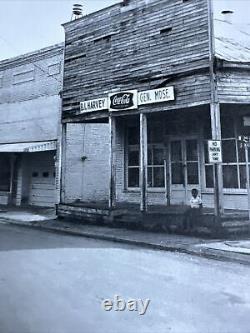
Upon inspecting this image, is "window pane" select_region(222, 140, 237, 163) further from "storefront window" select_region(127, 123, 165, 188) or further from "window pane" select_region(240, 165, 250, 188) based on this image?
"storefront window" select_region(127, 123, 165, 188)

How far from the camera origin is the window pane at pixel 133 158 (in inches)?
531

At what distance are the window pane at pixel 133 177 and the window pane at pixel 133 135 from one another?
3.66 feet

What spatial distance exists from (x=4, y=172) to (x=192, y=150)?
11.3 m

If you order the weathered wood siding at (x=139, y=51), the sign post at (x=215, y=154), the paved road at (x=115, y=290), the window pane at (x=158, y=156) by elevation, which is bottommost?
the paved road at (x=115, y=290)

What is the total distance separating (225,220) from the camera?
8.97 metres

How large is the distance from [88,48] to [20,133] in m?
7.26

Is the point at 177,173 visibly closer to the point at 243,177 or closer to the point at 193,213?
the point at 243,177

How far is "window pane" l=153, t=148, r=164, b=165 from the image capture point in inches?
503

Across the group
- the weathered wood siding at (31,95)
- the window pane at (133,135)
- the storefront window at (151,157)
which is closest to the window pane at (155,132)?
the storefront window at (151,157)

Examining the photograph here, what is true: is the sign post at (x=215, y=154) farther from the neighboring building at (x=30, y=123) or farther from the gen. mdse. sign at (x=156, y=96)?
the neighboring building at (x=30, y=123)

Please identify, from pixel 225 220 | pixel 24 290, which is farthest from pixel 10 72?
pixel 24 290

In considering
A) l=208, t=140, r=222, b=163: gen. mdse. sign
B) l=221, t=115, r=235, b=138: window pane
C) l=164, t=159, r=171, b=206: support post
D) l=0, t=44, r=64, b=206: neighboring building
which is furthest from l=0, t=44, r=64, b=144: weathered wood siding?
l=208, t=140, r=222, b=163: gen. mdse. sign

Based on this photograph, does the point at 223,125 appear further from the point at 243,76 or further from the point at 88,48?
the point at 88,48

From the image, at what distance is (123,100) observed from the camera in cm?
1122
